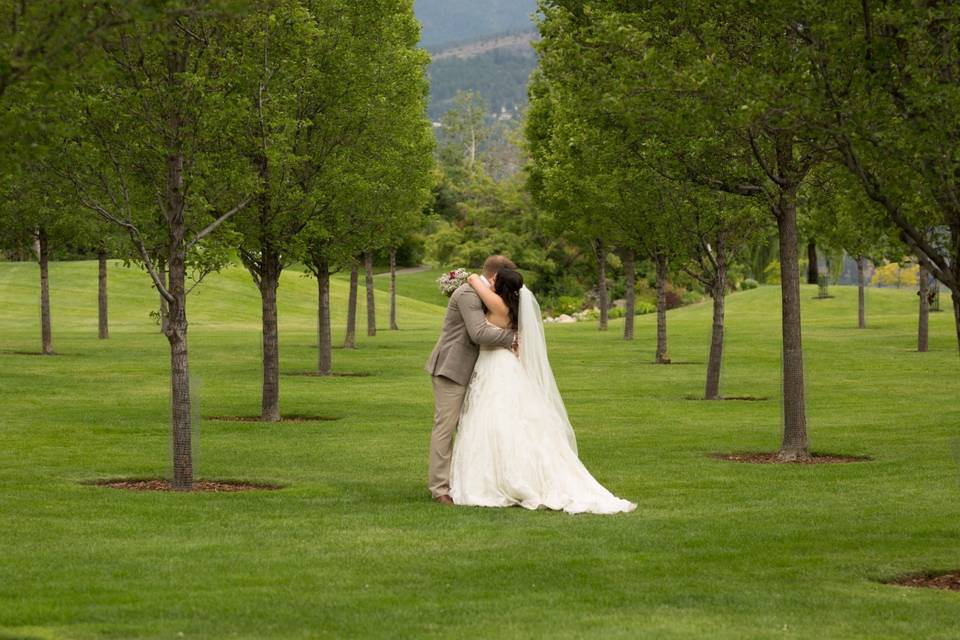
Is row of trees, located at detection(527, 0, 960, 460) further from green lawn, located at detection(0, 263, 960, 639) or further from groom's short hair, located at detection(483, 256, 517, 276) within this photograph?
green lawn, located at detection(0, 263, 960, 639)

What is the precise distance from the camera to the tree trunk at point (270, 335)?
24.6m

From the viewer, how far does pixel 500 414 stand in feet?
48.5

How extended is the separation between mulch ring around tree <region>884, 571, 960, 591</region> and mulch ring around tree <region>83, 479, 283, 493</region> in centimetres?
797

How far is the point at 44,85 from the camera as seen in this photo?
8977mm

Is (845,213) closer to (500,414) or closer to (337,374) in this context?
(500,414)

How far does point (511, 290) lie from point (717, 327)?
14.4 m

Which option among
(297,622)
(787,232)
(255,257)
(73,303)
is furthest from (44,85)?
(73,303)

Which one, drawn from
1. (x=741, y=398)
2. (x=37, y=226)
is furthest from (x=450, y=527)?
(x=37, y=226)

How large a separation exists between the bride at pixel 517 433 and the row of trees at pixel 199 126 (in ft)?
11.8

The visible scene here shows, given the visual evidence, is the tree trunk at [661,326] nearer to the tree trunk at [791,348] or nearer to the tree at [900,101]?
the tree trunk at [791,348]

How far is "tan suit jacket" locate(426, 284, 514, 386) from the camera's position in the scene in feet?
49.2

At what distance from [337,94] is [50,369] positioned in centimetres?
1509

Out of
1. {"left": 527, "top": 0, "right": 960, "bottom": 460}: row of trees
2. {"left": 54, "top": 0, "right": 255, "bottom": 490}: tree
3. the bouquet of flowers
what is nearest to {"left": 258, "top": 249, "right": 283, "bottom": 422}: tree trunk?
{"left": 527, "top": 0, "right": 960, "bottom": 460}: row of trees

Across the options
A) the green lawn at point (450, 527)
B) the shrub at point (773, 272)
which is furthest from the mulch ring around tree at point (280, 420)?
the shrub at point (773, 272)
